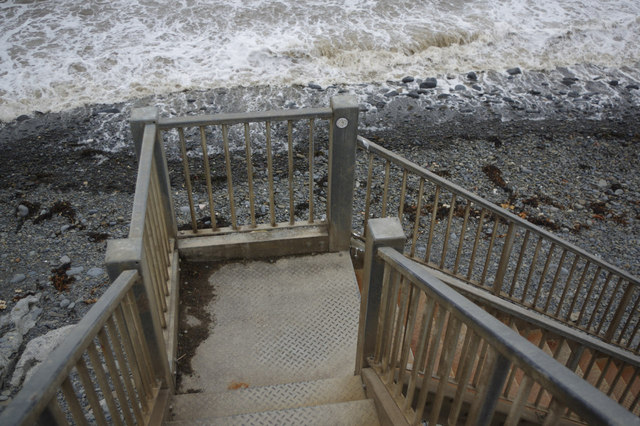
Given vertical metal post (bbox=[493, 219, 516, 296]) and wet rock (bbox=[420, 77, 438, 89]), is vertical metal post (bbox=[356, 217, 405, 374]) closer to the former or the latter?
vertical metal post (bbox=[493, 219, 516, 296])

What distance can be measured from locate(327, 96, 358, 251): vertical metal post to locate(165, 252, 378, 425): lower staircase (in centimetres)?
25

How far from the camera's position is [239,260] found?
4926 millimetres

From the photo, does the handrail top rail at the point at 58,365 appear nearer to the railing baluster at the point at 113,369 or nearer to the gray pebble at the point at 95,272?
the railing baluster at the point at 113,369

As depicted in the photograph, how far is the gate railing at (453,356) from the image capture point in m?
1.76

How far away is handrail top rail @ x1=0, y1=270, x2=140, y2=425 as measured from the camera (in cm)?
181

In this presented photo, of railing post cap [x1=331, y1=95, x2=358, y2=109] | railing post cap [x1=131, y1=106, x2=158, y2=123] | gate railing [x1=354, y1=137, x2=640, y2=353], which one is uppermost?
railing post cap [x1=331, y1=95, x2=358, y2=109]

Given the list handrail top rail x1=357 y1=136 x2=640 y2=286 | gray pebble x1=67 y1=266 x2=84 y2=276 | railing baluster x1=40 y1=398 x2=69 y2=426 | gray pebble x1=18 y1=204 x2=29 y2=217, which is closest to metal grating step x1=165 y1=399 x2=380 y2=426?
railing baluster x1=40 y1=398 x2=69 y2=426

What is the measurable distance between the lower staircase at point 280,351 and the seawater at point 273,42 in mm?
7469

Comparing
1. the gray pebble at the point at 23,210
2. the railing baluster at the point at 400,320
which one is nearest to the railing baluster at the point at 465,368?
the railing baluster at the point at 400,320

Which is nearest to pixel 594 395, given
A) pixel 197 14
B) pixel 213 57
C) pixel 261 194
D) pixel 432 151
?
pixel 261 194

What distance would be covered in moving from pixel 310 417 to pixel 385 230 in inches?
51.2

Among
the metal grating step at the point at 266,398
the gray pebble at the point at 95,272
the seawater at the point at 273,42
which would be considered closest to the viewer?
the metal grating step at the point at 266,398

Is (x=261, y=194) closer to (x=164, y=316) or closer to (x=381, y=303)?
(x=164, y=316)

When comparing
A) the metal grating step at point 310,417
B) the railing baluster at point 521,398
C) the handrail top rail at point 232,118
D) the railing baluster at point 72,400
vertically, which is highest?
the handrail top rail at point 232,118
